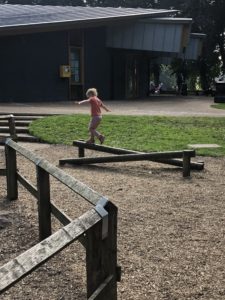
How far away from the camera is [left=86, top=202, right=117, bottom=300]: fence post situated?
2.92m

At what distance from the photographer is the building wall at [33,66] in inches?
797

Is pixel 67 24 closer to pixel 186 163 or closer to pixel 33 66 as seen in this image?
pixel 33 66

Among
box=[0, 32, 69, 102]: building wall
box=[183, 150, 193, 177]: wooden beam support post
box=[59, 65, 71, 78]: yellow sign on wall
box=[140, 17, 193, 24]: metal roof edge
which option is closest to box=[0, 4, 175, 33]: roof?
box=[140, 17, 193, 24]: metal roof edge

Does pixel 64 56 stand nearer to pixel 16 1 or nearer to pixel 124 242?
pixel 124 242

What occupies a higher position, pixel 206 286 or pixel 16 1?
pixel 16 1

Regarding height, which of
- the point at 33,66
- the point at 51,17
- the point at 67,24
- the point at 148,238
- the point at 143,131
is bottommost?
the point at 148,238

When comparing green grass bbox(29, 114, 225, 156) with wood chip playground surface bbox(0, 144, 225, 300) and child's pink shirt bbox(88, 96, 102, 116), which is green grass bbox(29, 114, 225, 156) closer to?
child's pink shirt bbox(88, 96, 102, 116)

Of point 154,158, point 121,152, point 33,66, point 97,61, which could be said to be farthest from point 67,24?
point 154,158

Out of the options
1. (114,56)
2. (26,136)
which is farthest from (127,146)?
(114,56)

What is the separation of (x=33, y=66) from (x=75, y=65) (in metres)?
2.74

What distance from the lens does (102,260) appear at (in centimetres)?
299

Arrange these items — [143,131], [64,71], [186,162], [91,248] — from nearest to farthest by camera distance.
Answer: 1. [91,248]
2. [186,162]
3. [143,131]
4. [64,71]

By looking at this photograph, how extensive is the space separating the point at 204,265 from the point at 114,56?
21675 millimetres

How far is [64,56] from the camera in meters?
22.0
